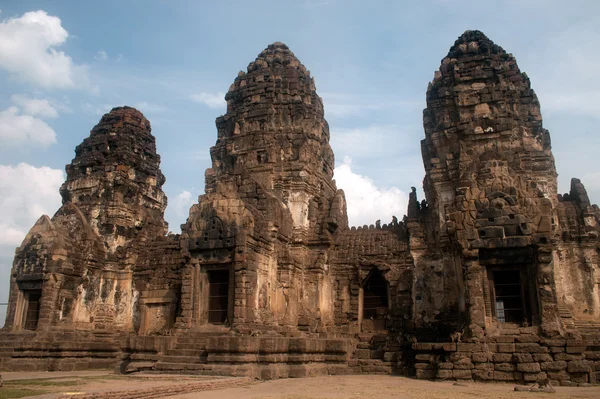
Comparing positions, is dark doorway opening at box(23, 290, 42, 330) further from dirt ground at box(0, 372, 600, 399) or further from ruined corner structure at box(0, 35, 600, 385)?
dirt ground at box(0, 372, 600, 399)

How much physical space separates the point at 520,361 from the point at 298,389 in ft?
17.6

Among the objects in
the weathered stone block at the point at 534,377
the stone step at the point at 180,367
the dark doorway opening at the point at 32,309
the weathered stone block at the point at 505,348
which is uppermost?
the dark doorway opening at the point at 32,309

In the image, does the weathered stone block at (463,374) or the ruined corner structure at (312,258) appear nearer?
the weathered stone block at (463,374)

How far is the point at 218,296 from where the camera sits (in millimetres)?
16797

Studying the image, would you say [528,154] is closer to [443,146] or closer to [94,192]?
[443,146]

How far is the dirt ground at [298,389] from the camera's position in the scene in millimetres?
10195

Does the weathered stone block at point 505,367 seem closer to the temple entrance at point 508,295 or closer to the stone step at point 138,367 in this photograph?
the temple entrance at point 508,295

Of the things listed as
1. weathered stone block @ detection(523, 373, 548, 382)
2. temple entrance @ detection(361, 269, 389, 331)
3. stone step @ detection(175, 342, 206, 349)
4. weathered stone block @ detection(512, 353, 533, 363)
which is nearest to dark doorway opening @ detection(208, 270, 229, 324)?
stone step @ detection(175, 342, 206, 349)

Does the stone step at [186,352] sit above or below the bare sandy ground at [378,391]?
above

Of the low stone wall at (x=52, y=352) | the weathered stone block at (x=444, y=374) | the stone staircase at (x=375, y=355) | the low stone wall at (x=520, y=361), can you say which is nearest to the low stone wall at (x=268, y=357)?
the stone staircase at (x=375, y=355)

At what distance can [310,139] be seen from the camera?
841 inches

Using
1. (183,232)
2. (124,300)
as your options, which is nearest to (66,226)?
(124,300)

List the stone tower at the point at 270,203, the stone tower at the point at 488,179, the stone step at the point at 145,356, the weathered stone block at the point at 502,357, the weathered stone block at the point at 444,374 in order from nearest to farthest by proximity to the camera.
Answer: the weathered stone block at the point at 502,357 → the weathered stone block at the point at 444,374 → the stone tower at the point at 488,179 → the stone step at the point at 145,356 → the stone tower at the point at 270,203

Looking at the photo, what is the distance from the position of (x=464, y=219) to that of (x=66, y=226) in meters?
15.8
